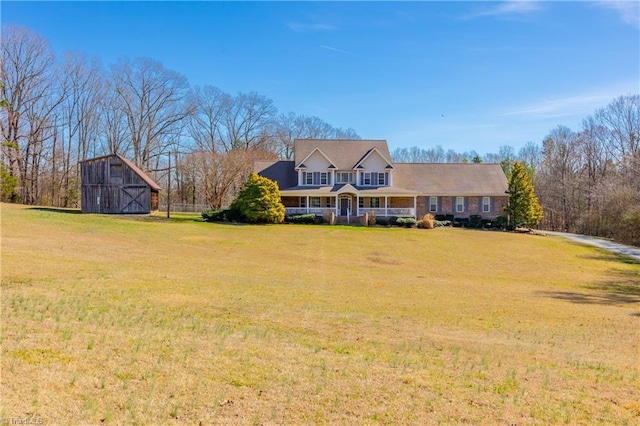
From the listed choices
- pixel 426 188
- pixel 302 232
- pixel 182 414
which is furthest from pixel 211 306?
pixel 426 188

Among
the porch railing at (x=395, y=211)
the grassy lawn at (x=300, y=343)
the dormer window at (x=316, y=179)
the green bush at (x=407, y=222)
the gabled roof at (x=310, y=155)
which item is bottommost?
the grassy lawn at (x=300, y=343)

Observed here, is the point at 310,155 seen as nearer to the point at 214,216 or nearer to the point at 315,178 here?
the point at 315,178

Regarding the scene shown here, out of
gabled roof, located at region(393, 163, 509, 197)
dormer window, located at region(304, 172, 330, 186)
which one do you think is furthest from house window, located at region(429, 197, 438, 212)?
dormer window, located at region(304, 172, 330, 186)

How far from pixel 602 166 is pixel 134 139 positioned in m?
57.4

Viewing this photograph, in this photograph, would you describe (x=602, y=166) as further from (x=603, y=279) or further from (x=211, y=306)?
(x=211, y=306)

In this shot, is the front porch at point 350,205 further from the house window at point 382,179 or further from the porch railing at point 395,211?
the house window at point 382,179

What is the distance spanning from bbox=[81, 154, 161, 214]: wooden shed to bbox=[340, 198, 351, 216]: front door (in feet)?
60.4

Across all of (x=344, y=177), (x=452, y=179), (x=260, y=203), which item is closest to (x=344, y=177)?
(x=344, y=177)

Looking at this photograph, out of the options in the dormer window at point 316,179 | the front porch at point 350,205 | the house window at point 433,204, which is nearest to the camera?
the front porch at point 350,205

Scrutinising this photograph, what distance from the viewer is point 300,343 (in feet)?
23.7

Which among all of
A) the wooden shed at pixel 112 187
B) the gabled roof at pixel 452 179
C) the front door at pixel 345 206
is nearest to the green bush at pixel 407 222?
the front door at pixel 345 206

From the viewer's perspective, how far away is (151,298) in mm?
10297

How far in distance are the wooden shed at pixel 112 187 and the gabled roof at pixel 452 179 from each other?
984 inches

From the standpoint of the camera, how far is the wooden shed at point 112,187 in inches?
1650
